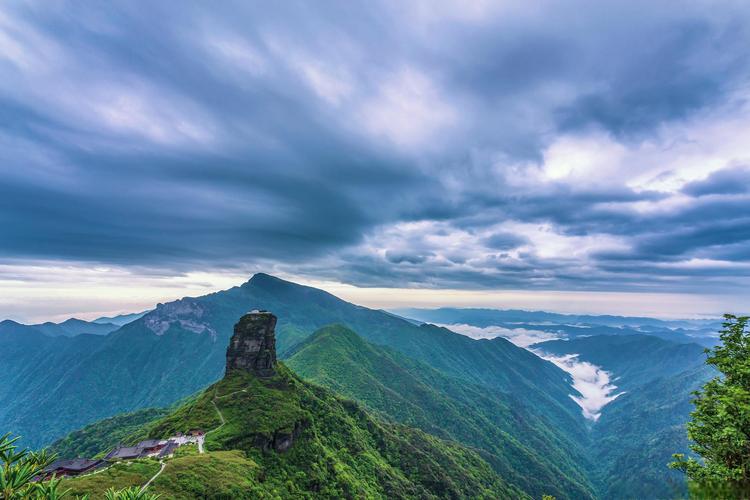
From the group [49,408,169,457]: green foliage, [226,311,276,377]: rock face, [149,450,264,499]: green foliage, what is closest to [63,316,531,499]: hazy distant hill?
A: [149,450,264,499]: green foliage

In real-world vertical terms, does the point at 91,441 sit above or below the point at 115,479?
below

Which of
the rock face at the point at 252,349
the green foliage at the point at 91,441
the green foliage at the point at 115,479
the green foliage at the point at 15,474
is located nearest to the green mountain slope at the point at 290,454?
the green foliage at the point at 115,479

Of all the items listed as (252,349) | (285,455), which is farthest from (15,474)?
(252,349)

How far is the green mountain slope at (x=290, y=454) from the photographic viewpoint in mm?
64812

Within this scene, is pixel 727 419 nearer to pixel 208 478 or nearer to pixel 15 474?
pixel 15 474

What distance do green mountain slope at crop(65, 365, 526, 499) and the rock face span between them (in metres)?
3.32

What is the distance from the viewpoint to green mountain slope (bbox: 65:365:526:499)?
6481cm

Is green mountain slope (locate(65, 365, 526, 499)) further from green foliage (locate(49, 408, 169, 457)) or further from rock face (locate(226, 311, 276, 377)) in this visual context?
green foliage (locate(49, 408, 169, 457))

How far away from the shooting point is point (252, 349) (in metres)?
119

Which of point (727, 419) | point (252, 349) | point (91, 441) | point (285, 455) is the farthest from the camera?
point (91, 441)

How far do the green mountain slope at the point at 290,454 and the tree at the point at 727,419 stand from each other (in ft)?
222

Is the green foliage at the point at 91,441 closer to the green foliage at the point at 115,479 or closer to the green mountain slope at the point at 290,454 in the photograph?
the green mountain slope at the point at 290,454

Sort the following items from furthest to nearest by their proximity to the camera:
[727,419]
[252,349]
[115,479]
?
1. [252,349]
2. [115,479]
3. [727,419]

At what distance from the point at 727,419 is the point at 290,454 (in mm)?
92176
